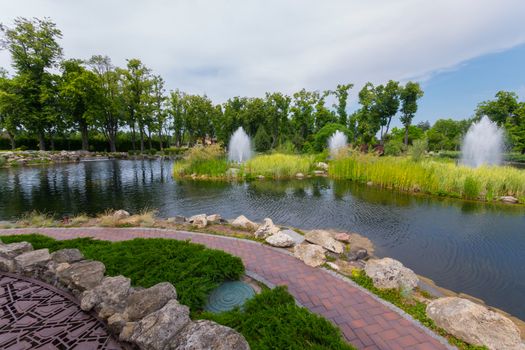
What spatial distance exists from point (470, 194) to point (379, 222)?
19.0ft

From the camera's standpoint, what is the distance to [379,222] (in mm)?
7250

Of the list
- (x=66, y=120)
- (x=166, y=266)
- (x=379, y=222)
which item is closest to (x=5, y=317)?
(x=166, y=266)

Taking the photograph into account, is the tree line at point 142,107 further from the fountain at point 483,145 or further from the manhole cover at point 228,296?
the manhole cover at point 228,296

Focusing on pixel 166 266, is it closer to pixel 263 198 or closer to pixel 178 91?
pixel 263 198

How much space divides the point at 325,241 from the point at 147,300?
3612 millimetres

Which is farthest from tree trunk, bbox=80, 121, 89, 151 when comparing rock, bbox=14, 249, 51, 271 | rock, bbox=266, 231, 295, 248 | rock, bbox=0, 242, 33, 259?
rock, bbox=266, 231, 295, 248

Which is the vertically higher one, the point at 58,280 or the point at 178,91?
the point at 178,91

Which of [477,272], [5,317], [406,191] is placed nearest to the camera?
[5,317]

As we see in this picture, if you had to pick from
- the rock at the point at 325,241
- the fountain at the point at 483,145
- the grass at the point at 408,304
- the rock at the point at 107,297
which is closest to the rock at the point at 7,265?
the rock at the point at 107,297

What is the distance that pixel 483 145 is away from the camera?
16266 mm

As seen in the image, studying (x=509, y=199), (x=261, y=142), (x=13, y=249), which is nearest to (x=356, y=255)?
(x=13, y=249)

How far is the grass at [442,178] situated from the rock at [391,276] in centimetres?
912

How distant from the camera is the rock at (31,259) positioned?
129 inches

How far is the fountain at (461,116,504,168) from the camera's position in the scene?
15.8 meters
